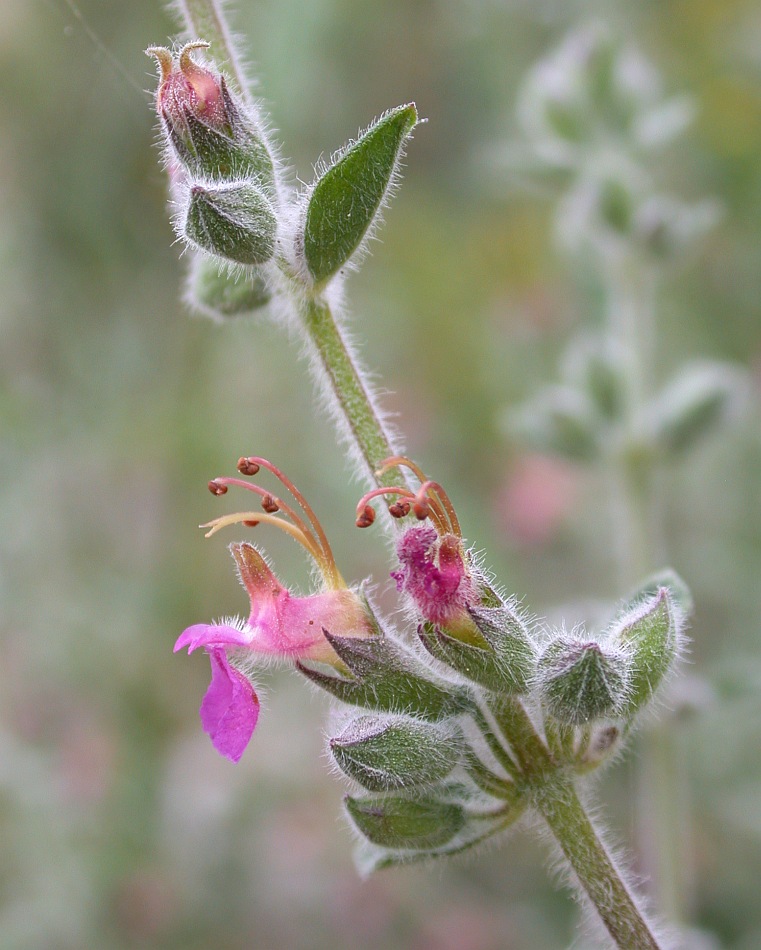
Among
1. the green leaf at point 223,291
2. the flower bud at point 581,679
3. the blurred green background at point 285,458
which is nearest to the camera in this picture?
the flower bud at point 581,679

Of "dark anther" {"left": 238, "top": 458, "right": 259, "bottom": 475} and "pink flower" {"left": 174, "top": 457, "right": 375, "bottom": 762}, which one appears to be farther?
"dark anther" {"left": 238, "top": 458, "right": 259, "bottom": 475}

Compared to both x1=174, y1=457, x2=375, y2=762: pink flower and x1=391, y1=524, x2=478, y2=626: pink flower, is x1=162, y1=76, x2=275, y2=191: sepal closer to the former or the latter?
x1=174, y1=457, x2=375, y2=762: pink flower

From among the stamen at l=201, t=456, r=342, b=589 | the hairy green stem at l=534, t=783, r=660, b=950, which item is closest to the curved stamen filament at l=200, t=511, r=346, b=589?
the stamen at l=201, t=456, r=342, b=589

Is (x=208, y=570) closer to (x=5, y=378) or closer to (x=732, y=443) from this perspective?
(x=5, y=378)

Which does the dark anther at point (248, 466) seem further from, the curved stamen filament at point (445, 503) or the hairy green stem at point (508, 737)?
the curved stamen filament at point (445, 503)

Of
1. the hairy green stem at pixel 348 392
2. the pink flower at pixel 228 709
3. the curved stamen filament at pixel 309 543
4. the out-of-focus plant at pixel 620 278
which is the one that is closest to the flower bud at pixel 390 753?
the pink flower at pixel 228 709

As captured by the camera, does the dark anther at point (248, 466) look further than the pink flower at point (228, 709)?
Yes

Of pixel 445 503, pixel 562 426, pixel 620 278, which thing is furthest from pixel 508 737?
pixel 620 278
